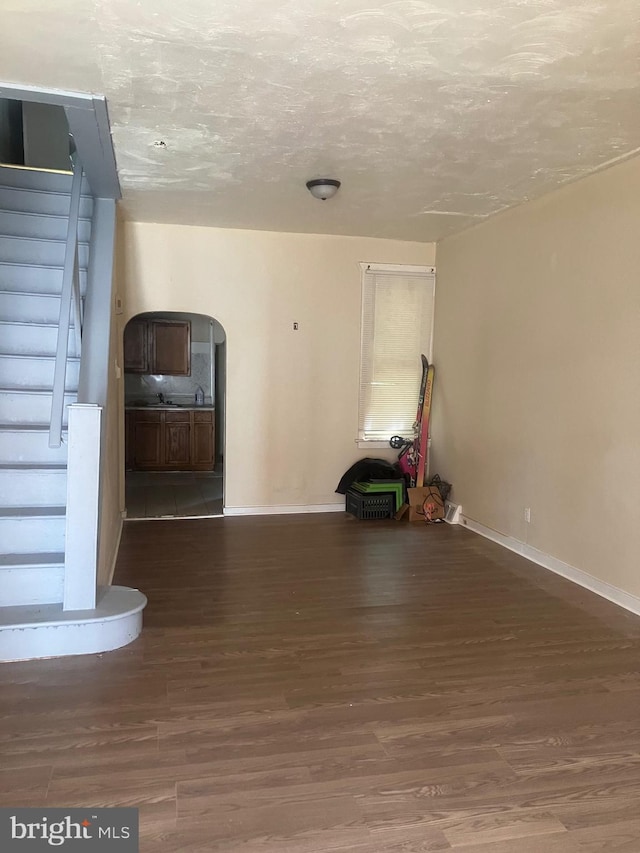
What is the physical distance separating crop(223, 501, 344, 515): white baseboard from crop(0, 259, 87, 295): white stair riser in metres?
2.57

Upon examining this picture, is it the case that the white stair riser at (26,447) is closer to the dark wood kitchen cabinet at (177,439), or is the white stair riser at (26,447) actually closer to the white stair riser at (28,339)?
the white stair riser at (28,339)

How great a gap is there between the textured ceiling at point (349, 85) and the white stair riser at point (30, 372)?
1.31m

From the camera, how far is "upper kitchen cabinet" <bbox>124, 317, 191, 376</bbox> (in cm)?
823

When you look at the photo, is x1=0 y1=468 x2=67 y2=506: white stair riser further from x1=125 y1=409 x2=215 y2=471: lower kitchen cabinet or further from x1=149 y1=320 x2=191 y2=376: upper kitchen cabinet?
x1=149 y1=320 x2=191 y2=376: upper kitchen cabinet

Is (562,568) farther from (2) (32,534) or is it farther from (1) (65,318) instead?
(1) (65,318)

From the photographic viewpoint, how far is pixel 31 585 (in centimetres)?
299

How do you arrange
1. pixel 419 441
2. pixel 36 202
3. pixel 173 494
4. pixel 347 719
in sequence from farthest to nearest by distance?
pixel 173 494 → pixel 419 441 → pixel 36 202 → pixel 347 719

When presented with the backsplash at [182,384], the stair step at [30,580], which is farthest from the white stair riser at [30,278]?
the backsplash at [182,384]

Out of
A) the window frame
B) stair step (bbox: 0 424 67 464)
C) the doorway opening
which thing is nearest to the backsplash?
the doorway opening

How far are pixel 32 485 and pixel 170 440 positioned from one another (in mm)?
4840

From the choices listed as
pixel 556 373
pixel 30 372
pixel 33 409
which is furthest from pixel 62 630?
pixel 556 373

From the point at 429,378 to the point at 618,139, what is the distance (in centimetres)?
299

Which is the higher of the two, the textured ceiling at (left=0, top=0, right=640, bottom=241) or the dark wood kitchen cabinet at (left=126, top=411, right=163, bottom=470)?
the textured ceiling at (left=0, top=0, right=640, bottom=241)

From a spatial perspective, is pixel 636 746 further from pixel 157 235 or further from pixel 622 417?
pixel 157 235
